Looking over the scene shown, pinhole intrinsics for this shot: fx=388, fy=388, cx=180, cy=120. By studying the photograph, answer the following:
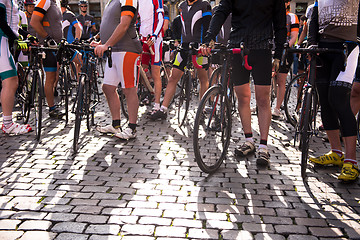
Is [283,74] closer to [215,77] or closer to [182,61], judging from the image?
[215,77]

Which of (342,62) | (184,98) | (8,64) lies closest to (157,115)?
(184,98)

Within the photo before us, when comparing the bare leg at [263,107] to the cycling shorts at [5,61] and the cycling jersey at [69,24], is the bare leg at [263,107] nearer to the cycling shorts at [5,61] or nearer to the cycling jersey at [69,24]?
the cycling shorts at [5,61]

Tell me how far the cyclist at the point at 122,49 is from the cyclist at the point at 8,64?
1372 mm

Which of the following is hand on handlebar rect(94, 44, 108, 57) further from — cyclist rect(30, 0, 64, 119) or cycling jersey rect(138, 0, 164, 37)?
cycling jersey rect(138, 0, 164, 37)

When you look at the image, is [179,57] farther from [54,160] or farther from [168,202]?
[168,202]

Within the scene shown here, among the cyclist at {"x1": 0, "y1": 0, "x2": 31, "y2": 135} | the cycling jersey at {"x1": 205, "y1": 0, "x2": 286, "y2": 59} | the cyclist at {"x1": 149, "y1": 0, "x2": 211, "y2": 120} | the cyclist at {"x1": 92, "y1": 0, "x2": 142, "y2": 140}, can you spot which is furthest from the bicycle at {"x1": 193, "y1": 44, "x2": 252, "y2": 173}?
the cyclist at {"x1": 0, "y1": 0, "x2": 31, "y2": 135}

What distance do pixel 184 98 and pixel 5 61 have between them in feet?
9.75

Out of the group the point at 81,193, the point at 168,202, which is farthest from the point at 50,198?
the point at 168,202

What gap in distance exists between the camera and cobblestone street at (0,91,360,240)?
9.77ft

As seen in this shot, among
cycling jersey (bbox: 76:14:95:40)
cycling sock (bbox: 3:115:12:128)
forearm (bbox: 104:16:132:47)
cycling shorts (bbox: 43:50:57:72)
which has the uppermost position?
cycling jersey (bbox: 76:14:95:40)

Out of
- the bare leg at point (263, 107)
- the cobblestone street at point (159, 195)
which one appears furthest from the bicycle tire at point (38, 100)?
the bare leg at point (263, 107)

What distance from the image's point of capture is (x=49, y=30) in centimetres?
709

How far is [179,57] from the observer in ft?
22.4

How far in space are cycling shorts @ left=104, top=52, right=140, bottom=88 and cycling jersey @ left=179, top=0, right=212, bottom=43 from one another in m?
1.69
